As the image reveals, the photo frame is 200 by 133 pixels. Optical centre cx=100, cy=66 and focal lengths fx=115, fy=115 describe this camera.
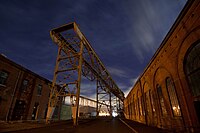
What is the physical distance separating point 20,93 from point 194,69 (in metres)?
16.4

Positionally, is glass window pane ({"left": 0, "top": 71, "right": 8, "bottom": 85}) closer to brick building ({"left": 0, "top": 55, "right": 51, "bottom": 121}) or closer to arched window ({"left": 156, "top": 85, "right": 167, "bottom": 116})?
brick building ({"left": 0, "top": 55, "right": 51, "bottom": 121})

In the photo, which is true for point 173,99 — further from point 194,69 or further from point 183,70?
point 194,69

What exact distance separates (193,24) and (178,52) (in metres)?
1.48

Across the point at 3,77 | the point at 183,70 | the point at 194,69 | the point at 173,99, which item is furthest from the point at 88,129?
the point at 3,77

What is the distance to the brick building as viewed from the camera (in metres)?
11.7

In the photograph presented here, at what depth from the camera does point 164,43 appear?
7.19 metres

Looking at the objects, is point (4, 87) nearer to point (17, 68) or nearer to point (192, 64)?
point (17, 68)

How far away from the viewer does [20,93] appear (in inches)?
539

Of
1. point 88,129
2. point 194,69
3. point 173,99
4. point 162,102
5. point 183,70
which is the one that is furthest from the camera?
point 162,102

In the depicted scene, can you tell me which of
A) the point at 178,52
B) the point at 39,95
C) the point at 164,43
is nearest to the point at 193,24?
the point at 178,52

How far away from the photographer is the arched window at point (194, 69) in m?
4.88

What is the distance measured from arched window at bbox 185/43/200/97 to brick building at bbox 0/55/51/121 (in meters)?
15.1

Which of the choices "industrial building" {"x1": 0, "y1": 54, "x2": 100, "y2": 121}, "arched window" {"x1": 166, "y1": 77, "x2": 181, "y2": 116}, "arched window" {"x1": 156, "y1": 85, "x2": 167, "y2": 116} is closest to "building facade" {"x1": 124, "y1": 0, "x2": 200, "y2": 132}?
"arched window" {"x1": 166, "y1": 77, "x2": 181, "y2": 116}

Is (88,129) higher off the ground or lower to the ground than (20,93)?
lower
